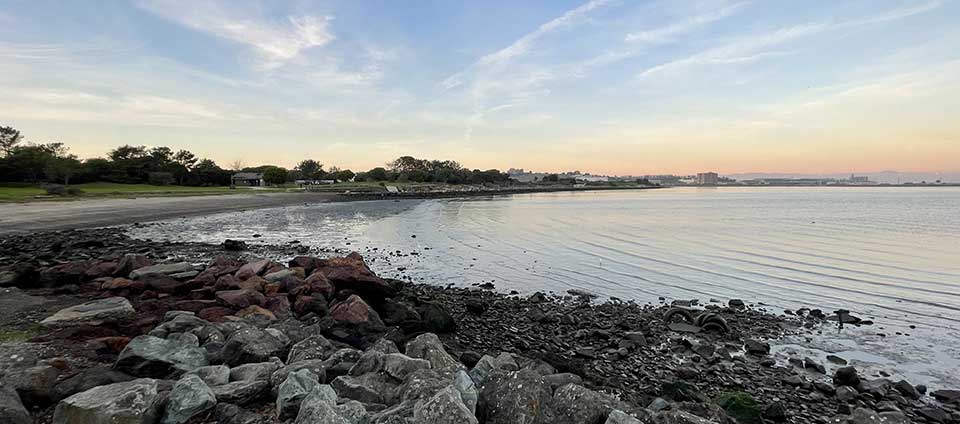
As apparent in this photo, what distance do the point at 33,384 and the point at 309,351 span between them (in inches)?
92.7

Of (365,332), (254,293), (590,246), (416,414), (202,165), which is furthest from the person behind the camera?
(202,165)

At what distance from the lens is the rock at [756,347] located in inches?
304

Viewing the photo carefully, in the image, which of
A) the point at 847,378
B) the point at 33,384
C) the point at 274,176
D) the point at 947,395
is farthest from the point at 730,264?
the point at 274,176

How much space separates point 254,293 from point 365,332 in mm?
2517

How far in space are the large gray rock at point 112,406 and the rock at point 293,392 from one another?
939 millimetres

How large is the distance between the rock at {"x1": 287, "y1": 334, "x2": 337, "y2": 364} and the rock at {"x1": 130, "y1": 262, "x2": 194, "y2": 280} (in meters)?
6.17

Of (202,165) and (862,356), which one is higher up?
(202,165)

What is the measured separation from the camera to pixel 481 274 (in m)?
14.7

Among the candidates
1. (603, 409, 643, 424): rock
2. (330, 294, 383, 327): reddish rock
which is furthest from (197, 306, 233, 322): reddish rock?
(603, 409, 643, 424): rock

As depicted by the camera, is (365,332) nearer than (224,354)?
No

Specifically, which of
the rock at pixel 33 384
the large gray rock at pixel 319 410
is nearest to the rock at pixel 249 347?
the rock at pixel 33 384

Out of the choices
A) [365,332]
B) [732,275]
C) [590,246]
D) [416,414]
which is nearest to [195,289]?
[365,332]

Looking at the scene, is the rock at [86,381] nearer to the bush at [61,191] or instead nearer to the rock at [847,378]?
the rock at [847,378]

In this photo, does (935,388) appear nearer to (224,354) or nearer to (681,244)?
(224,354)
